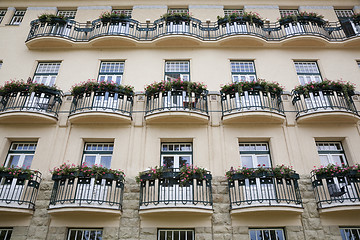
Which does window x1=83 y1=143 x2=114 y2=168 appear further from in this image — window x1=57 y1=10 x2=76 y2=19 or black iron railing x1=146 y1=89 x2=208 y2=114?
window x1=57 y1=10 x2=76 y2=19

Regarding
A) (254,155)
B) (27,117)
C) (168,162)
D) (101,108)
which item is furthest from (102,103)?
(254,155)

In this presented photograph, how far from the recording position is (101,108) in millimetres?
12289

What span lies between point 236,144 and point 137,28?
8671mm

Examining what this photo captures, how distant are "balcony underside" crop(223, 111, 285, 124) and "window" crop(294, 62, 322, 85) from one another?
3163mm

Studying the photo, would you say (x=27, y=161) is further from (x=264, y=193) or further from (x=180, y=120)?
(x=264, y=193)

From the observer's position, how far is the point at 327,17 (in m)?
16.3

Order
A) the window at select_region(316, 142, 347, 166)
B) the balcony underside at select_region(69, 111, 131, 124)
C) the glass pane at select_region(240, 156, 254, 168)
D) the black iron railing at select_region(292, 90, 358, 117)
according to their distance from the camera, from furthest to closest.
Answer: the black iron railing at select_region(292, 90, 358, 117) < the balcony underside at select_region(69, 111, 131, 124) < the window at select_region(316, 142, 347, 166) < the glass pane at select_region(240, 156, 254, 168)

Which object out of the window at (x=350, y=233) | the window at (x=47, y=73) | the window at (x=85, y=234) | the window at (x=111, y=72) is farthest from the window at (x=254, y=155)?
the window at (x=47, y=73)

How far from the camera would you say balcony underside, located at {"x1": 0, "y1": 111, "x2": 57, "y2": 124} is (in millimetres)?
12203

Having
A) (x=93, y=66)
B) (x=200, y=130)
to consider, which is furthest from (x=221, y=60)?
(x=93, y=66)

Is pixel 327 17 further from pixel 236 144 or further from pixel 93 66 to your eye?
pixel 93 66

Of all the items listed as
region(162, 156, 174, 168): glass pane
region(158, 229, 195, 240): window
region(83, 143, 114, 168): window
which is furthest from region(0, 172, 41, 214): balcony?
region(162, 156, 174, 168): glass pane

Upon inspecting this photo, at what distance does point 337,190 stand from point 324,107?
368cm

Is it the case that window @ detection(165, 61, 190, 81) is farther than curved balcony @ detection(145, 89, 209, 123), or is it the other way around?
window @ detection(165, 61, 190, 81)
